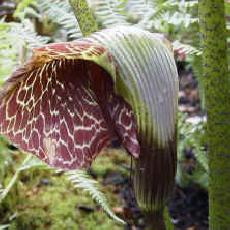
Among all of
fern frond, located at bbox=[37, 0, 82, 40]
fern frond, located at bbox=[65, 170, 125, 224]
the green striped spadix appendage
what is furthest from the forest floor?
the green striped spadix appendage

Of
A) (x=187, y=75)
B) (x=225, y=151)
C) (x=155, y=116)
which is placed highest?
(x=155, y=116)

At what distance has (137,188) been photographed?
2.21 ft

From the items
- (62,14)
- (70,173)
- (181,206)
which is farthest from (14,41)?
(181,206)

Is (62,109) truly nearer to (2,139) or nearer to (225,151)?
(225,151)

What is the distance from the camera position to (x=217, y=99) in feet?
2.43

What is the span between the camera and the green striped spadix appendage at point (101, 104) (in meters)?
0.60

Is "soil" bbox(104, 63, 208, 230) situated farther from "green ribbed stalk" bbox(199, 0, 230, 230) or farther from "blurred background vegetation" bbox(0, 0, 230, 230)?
"green ribbed stalk" bbox(199, 0, 230, 230)

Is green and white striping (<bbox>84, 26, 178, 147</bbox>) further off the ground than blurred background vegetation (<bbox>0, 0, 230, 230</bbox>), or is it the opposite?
green and white striping (<bbox>84, 26, 178, 147</bbox>)

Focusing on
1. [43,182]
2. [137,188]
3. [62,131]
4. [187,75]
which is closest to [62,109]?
[62,131]

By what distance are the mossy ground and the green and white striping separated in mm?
754

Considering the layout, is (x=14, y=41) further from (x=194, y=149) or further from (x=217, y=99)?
(x=217, y=99)

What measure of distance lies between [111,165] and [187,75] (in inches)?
35.9

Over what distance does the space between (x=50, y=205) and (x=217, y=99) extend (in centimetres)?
80

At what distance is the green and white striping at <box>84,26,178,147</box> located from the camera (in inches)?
23.7
